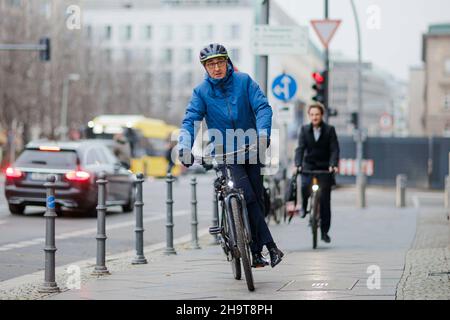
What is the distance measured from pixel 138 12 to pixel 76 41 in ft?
213

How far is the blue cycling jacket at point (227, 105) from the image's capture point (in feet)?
29.6

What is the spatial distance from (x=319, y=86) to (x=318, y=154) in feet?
45.6

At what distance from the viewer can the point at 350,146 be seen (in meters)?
45.5

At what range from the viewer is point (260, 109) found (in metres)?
8.97

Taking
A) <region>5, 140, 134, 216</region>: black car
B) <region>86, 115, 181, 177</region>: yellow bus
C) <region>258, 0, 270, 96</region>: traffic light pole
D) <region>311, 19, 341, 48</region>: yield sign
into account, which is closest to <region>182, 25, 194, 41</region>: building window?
<region>86, 115, 181, 177</region>: yellow bus

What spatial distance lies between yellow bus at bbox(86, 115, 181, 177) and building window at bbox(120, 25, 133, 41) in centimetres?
7384

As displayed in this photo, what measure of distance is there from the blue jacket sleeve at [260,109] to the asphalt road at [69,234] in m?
3.15

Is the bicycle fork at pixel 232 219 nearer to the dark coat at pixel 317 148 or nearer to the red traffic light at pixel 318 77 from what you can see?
the dark coat at pixel 317 148

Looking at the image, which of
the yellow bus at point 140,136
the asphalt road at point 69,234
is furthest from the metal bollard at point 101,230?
the yellow bus at point 140,136

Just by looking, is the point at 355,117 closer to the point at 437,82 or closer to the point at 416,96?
the point at 437,82

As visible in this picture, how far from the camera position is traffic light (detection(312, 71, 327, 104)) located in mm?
27359

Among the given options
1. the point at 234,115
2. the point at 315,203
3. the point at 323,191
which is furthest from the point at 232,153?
the point at 323,191

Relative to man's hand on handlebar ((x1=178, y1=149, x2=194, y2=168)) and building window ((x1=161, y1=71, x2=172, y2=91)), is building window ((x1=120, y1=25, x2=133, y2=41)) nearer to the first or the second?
building window ((x1=161, y1=71, x2=172, y2=91))
